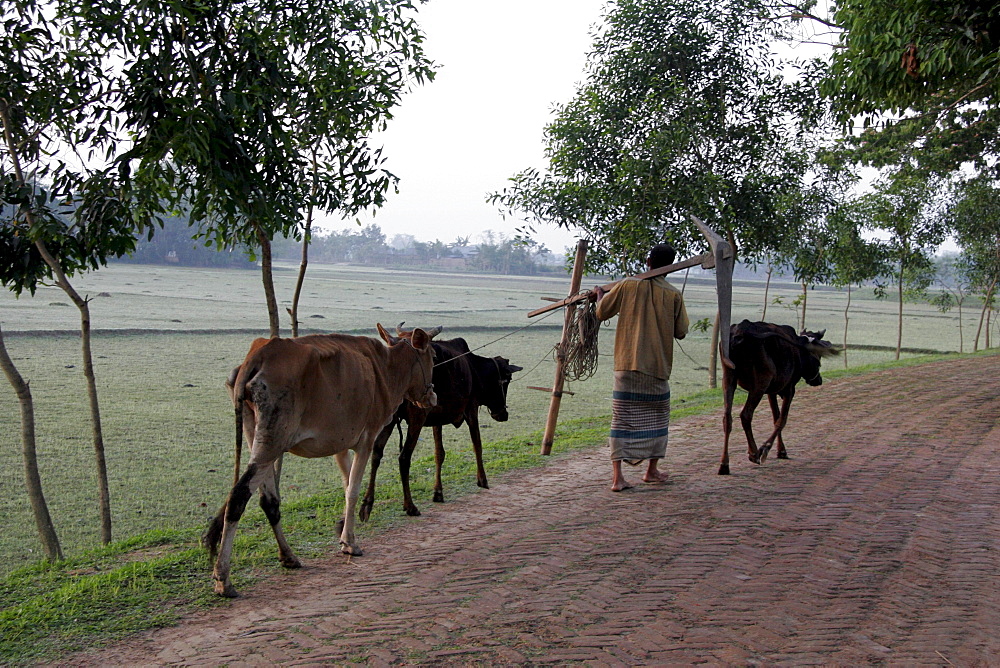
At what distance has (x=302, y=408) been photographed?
4984 mm

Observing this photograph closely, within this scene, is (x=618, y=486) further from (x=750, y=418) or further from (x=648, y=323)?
(x=750, y=418)

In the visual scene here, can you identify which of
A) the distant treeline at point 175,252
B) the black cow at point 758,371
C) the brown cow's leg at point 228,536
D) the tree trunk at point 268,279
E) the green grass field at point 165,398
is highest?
the distant treeline at point 175,252

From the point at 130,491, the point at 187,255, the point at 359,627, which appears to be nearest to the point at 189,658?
the point at 359,627

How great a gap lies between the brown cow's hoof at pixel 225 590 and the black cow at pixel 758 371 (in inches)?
182

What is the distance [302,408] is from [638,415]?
125 inches

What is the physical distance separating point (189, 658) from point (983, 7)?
28.8 ft

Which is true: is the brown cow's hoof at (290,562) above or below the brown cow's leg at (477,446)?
below

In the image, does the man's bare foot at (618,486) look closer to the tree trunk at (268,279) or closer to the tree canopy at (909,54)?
the tree trunk at (268,279)

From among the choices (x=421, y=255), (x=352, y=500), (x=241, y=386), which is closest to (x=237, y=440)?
(x=241, y=386)

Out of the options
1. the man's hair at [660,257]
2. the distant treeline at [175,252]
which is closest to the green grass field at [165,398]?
the man's hair at [660,257]

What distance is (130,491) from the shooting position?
8.95 metres

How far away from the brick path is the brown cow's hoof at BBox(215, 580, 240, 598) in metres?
0.07

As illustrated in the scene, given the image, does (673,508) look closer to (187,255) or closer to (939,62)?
(939,62)

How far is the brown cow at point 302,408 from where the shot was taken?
15.7 ft
